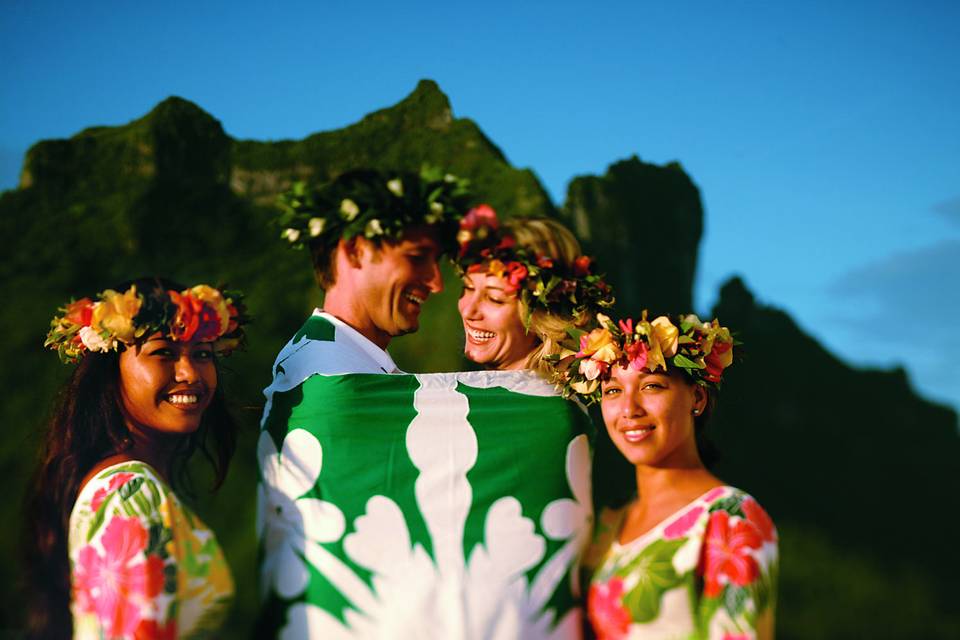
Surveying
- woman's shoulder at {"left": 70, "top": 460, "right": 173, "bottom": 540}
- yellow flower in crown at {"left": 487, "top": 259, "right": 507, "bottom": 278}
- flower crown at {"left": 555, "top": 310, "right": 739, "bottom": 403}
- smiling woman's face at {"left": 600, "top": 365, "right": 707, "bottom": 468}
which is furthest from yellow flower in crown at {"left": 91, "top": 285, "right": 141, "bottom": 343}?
smiling woman's face at {"left": 600, "top": 365, "right": 707, "bottom": 468}

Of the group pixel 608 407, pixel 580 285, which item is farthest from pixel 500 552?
pixel 580 285

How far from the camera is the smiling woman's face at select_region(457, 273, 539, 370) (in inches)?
177

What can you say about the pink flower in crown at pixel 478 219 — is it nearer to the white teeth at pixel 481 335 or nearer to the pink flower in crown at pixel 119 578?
the white teeth at pixel 481 335

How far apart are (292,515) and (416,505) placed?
481 millimetres

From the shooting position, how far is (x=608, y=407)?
13.9ft

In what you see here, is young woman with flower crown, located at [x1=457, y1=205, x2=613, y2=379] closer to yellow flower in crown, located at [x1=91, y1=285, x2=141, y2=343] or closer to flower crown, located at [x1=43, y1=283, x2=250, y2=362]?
flower crown, located at [x1=43, y1=283, x2=250, y2=362]

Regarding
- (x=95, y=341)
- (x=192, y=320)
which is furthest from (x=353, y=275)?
(x=95, y=341)

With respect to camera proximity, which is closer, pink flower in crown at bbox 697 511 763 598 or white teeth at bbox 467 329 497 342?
pink flower in crown at bbox 697 511 763 598

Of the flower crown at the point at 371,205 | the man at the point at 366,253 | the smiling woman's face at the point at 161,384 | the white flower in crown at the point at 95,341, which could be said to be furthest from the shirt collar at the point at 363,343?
the white flower in crown at the point at 95,341

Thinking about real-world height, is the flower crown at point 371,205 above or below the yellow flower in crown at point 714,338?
above

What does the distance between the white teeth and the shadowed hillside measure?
5.08ft

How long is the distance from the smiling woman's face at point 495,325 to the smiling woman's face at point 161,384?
3.85 feet

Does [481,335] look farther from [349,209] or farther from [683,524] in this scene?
[683,524]

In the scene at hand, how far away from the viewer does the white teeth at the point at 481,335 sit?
4523 millimetres
